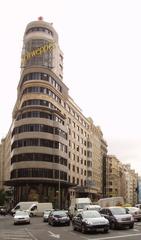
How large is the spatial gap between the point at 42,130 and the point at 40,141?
83.4 inches

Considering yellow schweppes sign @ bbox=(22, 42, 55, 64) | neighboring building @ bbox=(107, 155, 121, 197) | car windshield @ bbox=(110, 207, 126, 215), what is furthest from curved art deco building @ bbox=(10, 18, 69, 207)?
neighboring building @ bbox=(107, 155, 121, 197)

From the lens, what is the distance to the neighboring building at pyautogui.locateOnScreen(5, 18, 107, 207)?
270 ft

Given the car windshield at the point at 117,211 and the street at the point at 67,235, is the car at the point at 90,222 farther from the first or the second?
the car windshield at the point at 117,211

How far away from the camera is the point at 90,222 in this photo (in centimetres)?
2605

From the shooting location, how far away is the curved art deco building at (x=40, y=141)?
82.0 meters

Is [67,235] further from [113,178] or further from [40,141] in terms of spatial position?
[113,178]

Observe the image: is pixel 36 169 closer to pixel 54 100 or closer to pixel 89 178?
pixel 54 100

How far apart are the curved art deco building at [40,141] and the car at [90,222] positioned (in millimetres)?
52595

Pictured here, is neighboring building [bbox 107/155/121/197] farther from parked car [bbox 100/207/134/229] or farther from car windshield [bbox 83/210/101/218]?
car windshield [bbox 83/210/101/218]

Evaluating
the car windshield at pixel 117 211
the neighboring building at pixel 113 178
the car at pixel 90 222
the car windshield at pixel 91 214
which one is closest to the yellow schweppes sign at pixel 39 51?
the car windshield at pixel 117 211

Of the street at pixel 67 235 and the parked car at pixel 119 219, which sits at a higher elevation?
the parked car at pixel 119 219

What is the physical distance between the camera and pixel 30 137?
8244cm

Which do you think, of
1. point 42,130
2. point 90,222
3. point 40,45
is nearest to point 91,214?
point 90,222

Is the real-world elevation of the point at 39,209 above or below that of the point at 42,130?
below
